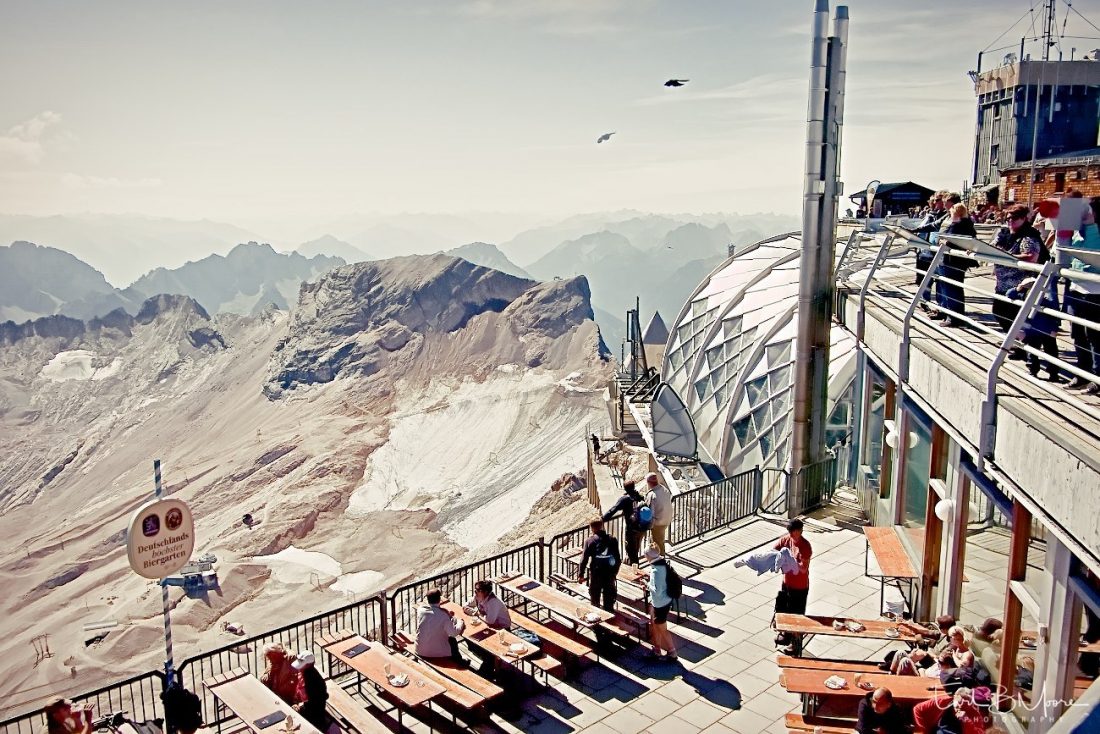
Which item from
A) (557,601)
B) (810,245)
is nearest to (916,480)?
(557,601)

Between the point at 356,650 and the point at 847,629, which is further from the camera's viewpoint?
the point at 356,650

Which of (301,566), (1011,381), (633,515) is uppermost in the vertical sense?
(1011,381)

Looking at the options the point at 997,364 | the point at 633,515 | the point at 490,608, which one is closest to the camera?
the point at 997,364

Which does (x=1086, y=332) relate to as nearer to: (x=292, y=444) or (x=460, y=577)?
(x=460, y=577)

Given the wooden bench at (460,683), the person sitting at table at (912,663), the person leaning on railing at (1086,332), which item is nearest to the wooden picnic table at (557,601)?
the wooden bench at (460,683)

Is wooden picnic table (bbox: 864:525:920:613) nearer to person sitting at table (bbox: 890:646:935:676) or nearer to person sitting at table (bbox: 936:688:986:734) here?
person sitting at table (bbox: 890:646:935:676)

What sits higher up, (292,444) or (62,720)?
(62,720)
